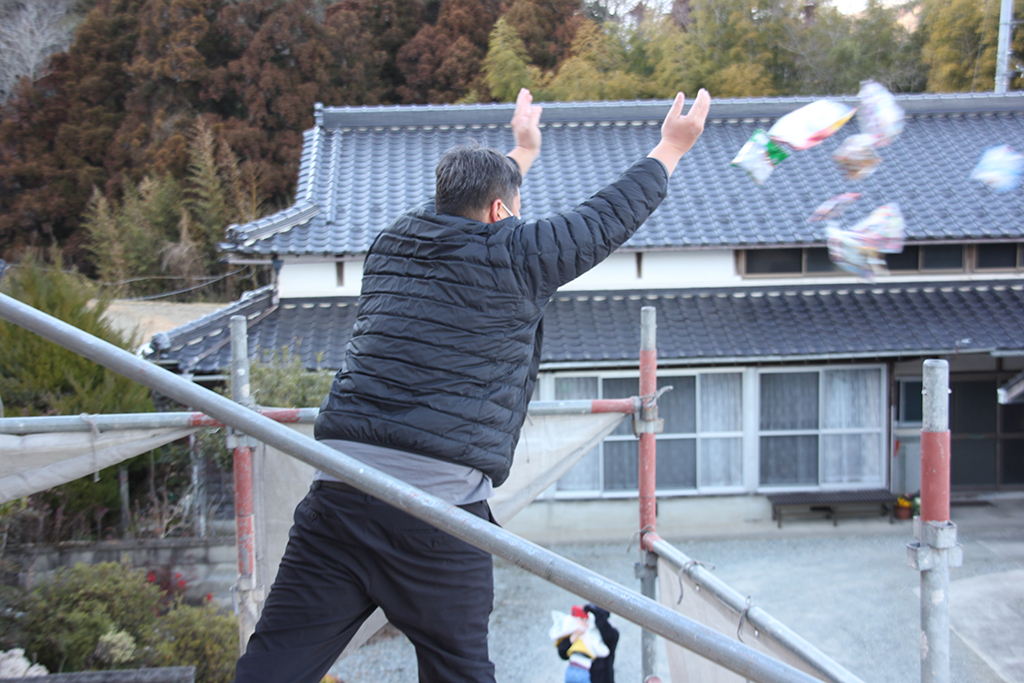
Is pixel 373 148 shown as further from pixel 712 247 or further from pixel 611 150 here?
pixel 712 247

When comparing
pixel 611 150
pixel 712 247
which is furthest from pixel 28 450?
pixel 611 150

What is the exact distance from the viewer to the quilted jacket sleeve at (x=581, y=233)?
1.60m

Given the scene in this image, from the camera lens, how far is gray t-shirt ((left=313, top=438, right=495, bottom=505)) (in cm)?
158

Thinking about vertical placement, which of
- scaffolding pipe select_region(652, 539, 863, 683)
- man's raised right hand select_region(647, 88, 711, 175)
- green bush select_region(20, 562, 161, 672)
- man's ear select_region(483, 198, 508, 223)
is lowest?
green bush select_region(20, 562, 161, 672)

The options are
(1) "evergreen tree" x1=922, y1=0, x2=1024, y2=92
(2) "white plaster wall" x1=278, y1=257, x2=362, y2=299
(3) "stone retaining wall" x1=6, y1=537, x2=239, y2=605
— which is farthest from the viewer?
(1) "evergreen tree" x1=922, y1=0, x2=1024, y2=92

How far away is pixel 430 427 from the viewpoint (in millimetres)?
1558

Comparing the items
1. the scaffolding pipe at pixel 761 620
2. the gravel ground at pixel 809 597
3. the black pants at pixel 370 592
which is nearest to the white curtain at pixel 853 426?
the gravel ground at pixel 809 597

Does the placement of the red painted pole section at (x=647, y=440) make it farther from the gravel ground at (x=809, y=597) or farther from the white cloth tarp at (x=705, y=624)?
the gravel ground at (x=809, y=597)

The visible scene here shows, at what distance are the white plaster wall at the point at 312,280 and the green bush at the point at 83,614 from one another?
400 cm

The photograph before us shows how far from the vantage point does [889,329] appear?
25.8 ft

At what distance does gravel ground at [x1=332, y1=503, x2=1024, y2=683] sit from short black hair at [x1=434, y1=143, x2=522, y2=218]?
14.5 ft

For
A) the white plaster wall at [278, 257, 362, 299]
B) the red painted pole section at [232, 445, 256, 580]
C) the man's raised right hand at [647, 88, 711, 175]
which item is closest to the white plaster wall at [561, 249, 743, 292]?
the white plaster wall at [278, 257, 362, 299]

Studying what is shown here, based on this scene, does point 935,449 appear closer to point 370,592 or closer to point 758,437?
point 370,592

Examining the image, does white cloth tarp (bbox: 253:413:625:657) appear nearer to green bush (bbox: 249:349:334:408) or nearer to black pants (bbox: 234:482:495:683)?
black pants (bbox: 234:482:495:683)
